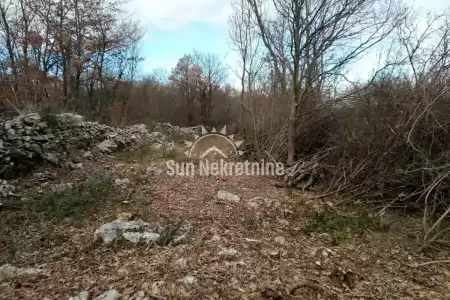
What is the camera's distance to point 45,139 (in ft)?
17.6

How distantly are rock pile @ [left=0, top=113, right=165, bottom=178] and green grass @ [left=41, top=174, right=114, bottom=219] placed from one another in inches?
51.6

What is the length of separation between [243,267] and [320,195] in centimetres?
245

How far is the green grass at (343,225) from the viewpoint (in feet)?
11.0

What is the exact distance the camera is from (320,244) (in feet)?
10.0

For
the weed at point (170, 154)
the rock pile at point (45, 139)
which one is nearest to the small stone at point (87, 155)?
the rock pile at point (45, 139)

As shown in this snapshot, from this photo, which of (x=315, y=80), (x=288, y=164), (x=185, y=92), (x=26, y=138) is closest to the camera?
(x=26, y=138)

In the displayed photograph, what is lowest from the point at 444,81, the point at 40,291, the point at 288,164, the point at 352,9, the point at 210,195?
the point at 40,291

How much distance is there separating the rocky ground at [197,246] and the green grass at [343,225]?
0.04 feet

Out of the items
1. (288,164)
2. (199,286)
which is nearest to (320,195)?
(288,164)

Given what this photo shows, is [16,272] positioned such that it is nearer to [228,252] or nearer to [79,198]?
[79,198]

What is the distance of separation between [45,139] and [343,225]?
5.05m

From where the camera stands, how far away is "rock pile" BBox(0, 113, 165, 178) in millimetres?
4715

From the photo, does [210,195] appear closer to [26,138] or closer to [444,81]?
[26,138]

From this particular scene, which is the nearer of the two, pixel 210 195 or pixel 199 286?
pixel 199 286
